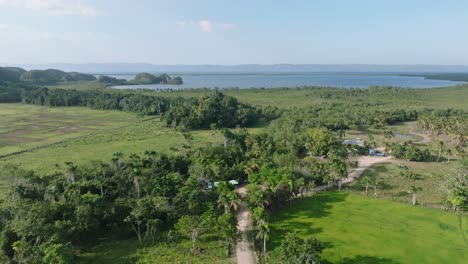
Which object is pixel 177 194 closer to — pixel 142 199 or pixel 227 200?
pixel 142 199

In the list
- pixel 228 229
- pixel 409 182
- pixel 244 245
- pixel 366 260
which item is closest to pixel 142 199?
pixel 228 229

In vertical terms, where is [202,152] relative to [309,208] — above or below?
above

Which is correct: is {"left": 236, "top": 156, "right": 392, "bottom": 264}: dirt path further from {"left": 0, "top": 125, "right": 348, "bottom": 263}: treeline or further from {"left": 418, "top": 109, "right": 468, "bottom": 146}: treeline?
{"left": 418, "top": 109, "right": 468, "bottom": 146}: treeline

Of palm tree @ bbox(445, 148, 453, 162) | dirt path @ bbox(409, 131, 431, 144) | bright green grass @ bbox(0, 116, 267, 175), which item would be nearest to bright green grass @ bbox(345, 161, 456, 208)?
palm tree @ bbox(445, 148, 453, 162)

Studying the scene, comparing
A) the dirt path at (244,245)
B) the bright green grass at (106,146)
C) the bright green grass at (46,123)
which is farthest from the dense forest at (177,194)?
the bright green grass at (46,123)

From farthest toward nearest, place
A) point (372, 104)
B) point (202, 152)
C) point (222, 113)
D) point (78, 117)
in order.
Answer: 1. point (372, 104)
2. point (78, 117)
3. point (222, 113)
4. point (202, 152)

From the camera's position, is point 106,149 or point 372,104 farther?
point 372,104

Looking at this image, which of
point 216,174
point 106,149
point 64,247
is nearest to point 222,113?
point 106,149

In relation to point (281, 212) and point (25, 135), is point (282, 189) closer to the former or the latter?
point (281, 212)
